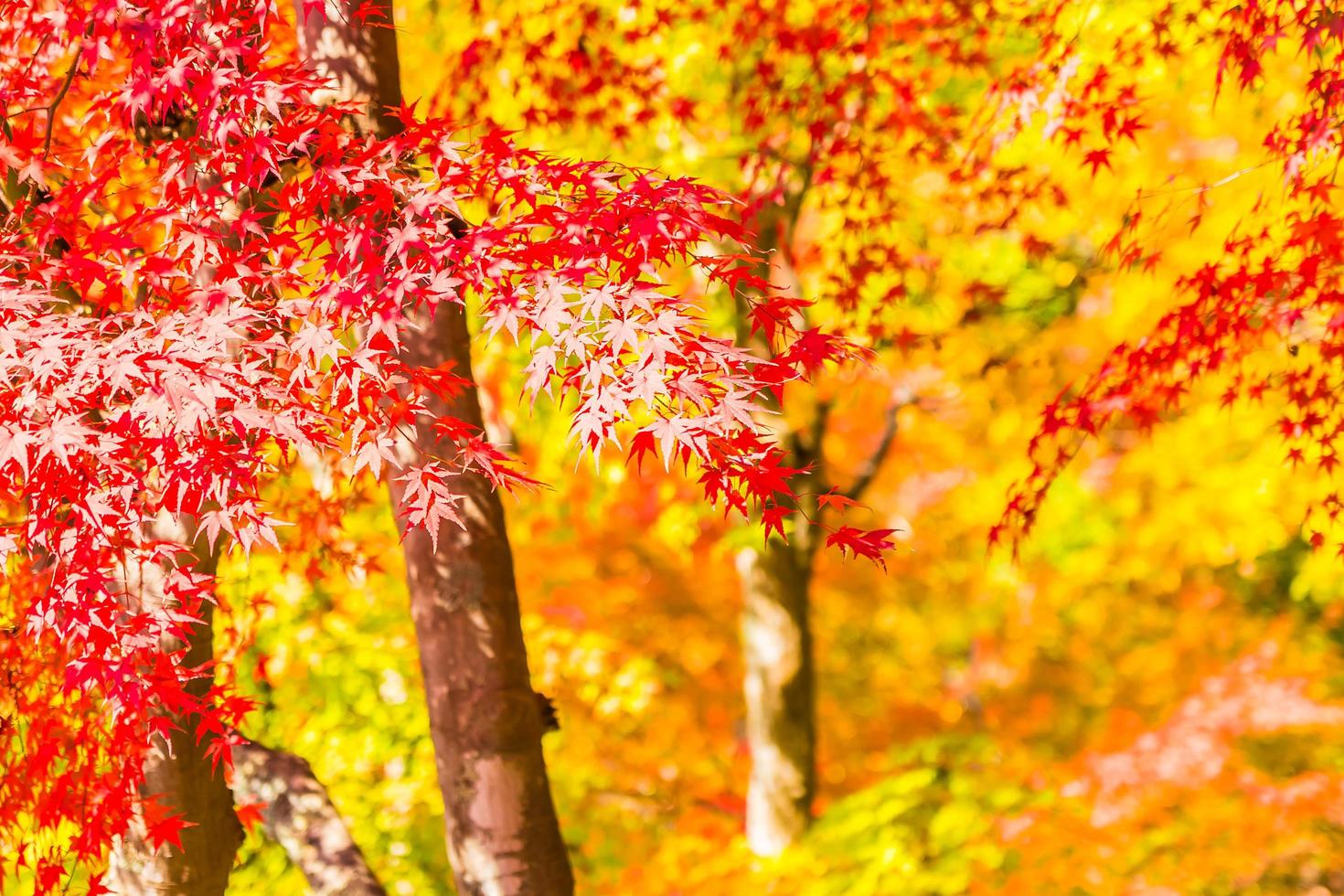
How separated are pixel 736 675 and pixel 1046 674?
457 cm

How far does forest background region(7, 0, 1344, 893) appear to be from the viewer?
244 inches

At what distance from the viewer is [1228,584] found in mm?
12695

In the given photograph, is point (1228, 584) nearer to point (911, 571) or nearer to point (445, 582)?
point (911, 571)

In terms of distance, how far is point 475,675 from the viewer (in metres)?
3.96

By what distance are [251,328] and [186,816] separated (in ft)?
6.33

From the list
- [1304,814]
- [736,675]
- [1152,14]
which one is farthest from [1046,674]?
[1152,14]

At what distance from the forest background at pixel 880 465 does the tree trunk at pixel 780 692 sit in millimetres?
56

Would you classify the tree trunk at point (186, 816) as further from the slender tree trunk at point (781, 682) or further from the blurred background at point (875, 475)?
the slender tree trunk at point (781, 682)

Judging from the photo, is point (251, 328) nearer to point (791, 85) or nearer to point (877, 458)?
point (791, 85)

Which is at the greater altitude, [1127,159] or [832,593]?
[1127,159]

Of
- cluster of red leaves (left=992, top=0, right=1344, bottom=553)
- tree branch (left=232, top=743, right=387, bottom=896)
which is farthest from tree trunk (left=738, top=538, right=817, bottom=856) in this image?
tree branch (left=232, top=743, right=387, bottom=896)

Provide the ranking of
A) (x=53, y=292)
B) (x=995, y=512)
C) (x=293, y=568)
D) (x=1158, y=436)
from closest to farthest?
(x=53, y=292) → (x=293, y=568) → (x=1158, y=436) → (x=995, y=512)

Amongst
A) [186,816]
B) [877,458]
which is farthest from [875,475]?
[186,816]

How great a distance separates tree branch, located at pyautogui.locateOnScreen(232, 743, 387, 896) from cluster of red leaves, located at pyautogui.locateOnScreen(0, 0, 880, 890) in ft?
4.15
